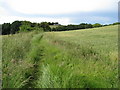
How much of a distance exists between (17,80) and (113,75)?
2.52 metres

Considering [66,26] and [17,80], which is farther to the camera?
[66,26]

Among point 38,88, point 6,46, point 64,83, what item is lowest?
point 38,88

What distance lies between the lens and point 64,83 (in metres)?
4.50

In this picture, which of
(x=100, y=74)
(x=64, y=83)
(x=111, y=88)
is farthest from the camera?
(x=100, y=74)

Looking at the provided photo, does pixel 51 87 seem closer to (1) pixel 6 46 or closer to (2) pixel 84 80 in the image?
(2) pixel 84 80

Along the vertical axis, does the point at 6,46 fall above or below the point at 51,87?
above

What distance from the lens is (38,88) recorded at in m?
5.39

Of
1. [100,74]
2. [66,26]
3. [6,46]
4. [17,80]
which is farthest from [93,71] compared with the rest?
[66,26]

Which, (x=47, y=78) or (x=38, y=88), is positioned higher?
(x=47, y=78)

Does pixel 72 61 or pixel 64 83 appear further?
pixel 72 61

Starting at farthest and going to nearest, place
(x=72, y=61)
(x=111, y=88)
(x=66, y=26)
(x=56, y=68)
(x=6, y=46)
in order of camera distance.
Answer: (x=66, y=26) < (x=6, y=46) < (x=72, y=61) < (x=56, y=68) < (x=111, y=88)

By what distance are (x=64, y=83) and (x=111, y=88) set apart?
46.7 inches

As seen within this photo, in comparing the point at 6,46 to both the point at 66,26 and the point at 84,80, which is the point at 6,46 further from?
the point at 66,26

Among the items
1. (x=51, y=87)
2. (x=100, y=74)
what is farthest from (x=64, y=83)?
(x=100, y=74)
